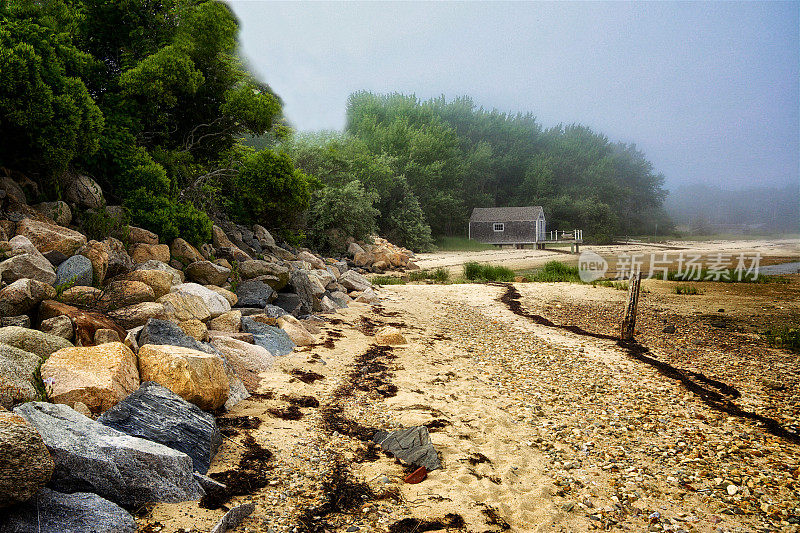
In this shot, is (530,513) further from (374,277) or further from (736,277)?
(736,277)

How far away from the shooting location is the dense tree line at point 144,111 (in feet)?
27.8

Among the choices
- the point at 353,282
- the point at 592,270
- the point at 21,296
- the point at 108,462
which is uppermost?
the point at 21,296

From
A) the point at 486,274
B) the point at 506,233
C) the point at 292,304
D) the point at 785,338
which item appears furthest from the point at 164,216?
the point at 506,233

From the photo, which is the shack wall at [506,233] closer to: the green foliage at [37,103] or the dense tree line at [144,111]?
the dense tree line at [144,111]

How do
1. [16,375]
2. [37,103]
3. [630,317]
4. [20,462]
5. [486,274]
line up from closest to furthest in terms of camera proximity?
[20,462] < [16,375] < [37,103] < [630,317] < [486,274]

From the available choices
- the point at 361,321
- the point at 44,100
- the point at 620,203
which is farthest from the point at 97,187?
the point at 620,203

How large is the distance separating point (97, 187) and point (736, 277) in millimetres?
24946

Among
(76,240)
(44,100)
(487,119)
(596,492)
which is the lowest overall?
(596,492)

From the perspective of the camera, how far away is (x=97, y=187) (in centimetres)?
992

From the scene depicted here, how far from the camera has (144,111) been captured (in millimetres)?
12242

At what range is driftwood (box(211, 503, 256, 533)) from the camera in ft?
11.1

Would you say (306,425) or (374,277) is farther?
(374,277)

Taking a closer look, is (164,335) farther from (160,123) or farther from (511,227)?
(511,227)

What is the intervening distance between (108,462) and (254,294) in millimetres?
7130
